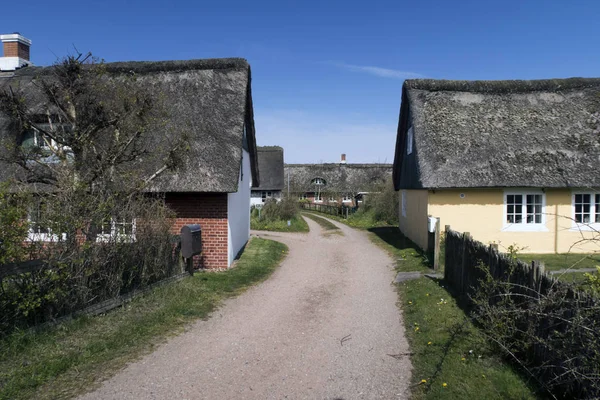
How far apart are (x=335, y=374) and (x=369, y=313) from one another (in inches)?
115

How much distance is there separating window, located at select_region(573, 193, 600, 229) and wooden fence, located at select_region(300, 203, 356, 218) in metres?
Answer: 17.8

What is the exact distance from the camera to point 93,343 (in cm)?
593

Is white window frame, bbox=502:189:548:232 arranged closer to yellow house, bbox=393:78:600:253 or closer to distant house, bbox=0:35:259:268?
yellow house, bbox=393:78:600:253

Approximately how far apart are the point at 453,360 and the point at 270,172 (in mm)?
35649

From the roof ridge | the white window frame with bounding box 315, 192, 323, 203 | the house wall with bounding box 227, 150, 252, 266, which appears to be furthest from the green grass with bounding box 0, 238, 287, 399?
the white window frame with bounding box 315, 192, 323, 203

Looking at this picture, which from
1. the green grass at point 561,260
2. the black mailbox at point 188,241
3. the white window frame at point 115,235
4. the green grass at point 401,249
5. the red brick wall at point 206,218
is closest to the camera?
the white window frame at point 115,235

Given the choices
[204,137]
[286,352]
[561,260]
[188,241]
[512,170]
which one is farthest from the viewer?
[512,170]

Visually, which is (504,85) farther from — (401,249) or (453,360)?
(453,360)

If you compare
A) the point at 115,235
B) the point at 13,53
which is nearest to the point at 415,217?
the point at 115,235

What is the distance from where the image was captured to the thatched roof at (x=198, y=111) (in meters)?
11.3

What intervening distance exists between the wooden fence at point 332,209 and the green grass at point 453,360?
2423cm

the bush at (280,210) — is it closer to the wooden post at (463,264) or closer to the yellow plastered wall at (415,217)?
the yellow plastered wall at (415,217)

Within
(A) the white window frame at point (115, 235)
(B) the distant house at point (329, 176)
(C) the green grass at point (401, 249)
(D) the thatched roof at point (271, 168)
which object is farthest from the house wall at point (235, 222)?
(B) the distant house at point (329, 176)

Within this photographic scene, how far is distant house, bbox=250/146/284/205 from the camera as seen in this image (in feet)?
131
